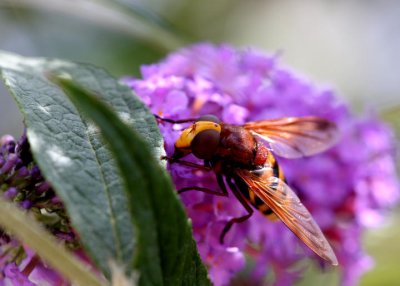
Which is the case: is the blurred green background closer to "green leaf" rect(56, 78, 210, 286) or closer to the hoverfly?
the hoverfly

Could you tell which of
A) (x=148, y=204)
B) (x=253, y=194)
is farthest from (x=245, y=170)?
(x=148, y=204)

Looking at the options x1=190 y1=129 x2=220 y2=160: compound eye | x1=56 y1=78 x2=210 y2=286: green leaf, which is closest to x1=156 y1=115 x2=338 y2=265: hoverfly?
x1=190 y1=129 x2=220 y2=160: compound eye

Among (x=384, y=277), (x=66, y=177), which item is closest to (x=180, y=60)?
(x=66, y=177)

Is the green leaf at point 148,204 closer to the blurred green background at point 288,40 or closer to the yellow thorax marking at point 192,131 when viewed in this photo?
the yellow thorax marking at point 192,131

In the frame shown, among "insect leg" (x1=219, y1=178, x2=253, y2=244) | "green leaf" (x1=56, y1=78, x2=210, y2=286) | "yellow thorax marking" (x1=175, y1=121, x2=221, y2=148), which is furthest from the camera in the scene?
"insect leg" (x1=219, y1=178, x2=253, y2=244)

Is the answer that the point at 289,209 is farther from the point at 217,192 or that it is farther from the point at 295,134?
the point at 295,134

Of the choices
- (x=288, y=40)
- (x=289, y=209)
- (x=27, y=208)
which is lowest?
(x=27, y=208)
